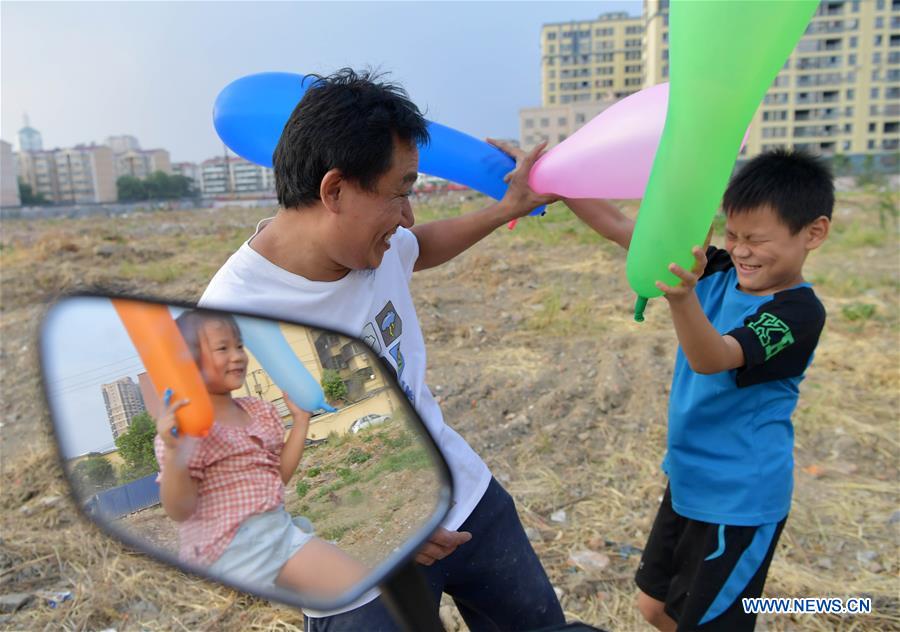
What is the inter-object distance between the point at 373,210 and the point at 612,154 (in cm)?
67

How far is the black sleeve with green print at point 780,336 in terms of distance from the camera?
1.50m

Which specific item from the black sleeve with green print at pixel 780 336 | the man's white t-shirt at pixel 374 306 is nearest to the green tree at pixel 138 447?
the man's white t-shirt at pixel 374 306

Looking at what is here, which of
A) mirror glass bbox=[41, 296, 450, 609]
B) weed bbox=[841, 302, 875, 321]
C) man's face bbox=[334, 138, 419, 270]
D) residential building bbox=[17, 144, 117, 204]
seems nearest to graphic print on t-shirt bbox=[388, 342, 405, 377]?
man's face bbox=[334, 138, 419, 270]

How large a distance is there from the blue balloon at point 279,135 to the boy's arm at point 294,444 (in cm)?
111

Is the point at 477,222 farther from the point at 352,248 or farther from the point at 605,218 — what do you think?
the point at 352,248

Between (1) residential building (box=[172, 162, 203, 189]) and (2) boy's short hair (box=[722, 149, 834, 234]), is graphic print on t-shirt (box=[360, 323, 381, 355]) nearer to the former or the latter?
(2) boy's short hair (box=[722, 149, 834, 234])

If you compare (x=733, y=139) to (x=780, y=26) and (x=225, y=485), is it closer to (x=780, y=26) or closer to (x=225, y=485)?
(x=780, y=26)

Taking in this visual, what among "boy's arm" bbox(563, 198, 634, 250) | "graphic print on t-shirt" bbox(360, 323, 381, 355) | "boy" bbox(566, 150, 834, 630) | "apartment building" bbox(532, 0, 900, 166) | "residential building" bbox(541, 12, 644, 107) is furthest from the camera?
"residential building" bbox(541, 12, 644, 107)

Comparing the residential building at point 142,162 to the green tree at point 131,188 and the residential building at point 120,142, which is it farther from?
the residential building at point 120,142

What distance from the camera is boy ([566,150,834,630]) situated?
160 centimetres

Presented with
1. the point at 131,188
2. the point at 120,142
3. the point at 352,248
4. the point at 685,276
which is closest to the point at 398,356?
the point at 352,248

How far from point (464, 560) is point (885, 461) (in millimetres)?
3134

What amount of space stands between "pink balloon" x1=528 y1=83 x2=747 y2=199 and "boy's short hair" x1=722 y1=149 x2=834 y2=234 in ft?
0.88

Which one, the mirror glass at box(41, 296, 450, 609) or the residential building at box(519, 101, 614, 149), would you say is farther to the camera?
the residential building at box(519, 101, 614, 149)
